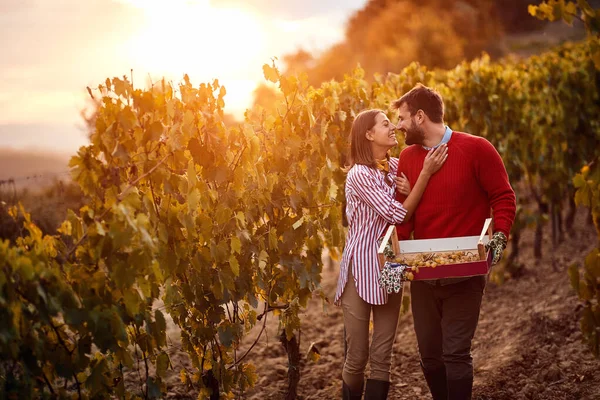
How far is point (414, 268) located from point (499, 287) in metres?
5.34

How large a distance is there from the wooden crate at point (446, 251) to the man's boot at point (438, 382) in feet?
2.40

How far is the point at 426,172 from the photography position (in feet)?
11.0

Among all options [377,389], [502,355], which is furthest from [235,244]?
[502,355]

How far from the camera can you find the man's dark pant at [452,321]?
3.35 meters

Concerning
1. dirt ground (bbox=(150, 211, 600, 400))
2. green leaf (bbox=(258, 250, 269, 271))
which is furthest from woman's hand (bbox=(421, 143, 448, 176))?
dirt ground (bbox=(150, 211, 600, 400))

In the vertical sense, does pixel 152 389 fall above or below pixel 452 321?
below

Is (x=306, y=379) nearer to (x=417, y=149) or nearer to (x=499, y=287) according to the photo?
(x=417, y=149)

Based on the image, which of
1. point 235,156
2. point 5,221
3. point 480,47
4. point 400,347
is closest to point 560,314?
point 400,347

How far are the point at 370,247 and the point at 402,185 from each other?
15.2 inches

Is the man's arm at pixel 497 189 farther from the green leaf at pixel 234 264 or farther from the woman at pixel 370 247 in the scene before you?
the green leaf at pixel 234 264

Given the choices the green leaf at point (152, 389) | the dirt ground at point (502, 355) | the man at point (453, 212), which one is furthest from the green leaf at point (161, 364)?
the man at point (453, 212)

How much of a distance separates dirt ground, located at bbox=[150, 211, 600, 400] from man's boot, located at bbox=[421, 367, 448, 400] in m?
0.78

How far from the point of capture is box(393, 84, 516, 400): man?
3.35 metres

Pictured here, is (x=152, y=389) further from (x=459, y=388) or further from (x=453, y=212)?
(x=453, y=212)
